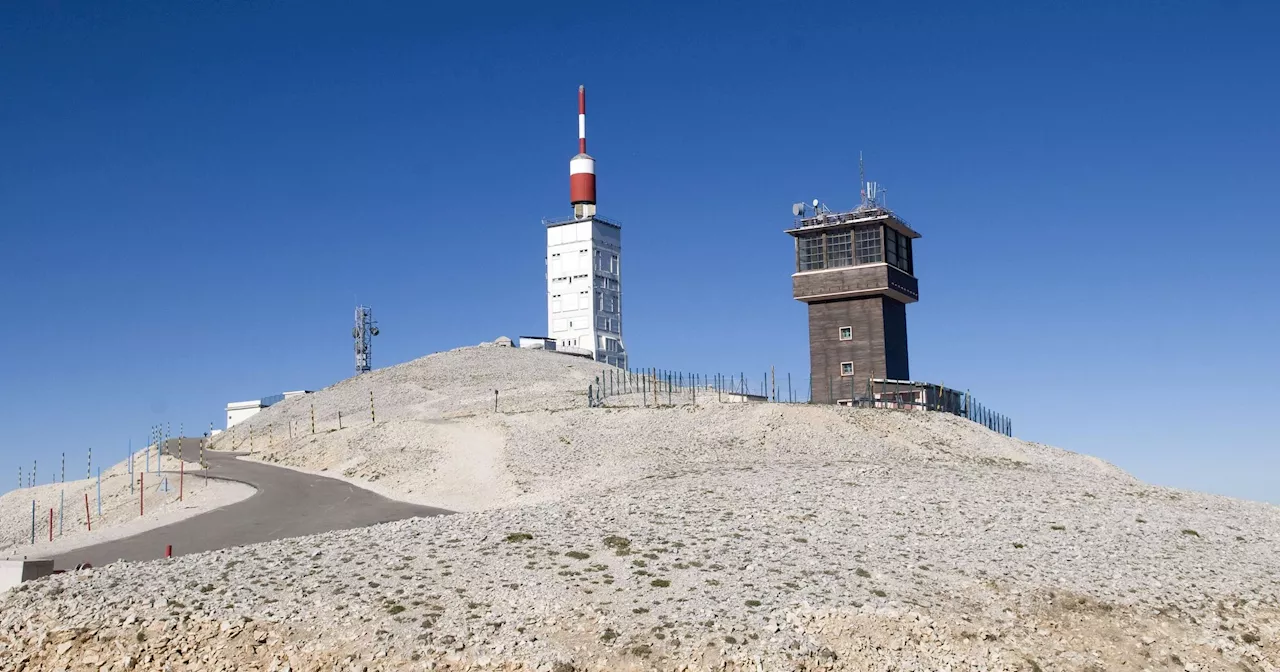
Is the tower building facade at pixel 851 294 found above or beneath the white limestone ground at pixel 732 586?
above

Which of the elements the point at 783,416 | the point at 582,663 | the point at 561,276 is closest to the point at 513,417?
the point at 783,416

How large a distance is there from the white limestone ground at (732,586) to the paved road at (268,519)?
343cm

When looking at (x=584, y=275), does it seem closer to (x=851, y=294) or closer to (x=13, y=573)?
(x=851, y=294)

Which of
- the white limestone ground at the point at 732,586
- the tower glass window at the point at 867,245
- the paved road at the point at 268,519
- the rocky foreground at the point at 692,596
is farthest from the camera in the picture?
Answer: the tower glass window at the point at 867,245

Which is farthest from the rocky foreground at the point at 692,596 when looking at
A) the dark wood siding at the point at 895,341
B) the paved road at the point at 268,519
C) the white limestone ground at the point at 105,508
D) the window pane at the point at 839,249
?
the window pane at the point at 839,249

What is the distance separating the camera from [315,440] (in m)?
61.0

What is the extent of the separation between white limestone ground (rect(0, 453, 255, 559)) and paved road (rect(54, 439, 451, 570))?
1.22m

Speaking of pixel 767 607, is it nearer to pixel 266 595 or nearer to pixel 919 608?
pixel 919 608

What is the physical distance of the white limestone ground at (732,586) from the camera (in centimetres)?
2189

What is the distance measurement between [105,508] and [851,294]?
4174 centimetres

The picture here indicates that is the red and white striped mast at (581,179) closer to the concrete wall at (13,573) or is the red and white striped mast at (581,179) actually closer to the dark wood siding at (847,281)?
the dark wood siding at (847,281)

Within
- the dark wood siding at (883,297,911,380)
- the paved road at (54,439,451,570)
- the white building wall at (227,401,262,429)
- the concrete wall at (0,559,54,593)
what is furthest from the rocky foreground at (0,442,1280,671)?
the white building wall at (227,401,262,429)

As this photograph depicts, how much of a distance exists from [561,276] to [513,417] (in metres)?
52.6

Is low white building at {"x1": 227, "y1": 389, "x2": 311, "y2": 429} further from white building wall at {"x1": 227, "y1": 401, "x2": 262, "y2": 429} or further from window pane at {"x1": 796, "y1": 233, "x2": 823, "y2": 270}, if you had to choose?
window pane at {"x1": 796, "y1": 233, "x2": 823, "y2": 270}
